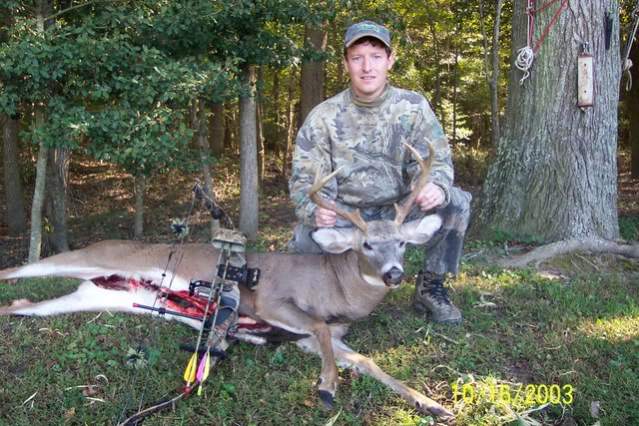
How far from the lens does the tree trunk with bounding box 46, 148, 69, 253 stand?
702 cm

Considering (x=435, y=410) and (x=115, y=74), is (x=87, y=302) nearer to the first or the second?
(x=115, y=74)

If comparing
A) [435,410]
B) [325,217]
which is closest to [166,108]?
[325,217]

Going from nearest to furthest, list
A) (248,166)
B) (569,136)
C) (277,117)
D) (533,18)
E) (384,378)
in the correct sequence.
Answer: (384,378)
(569,136)
(533,18)
(248,166)
(277,117)

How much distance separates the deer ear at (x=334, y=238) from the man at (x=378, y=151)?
351 mm

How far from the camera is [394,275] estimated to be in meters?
3.23

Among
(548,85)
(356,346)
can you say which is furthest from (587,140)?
(356,346)

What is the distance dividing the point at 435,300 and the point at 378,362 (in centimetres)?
67

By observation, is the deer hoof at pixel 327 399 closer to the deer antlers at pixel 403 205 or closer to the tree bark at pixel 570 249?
the deer antlers at pixel 403 205

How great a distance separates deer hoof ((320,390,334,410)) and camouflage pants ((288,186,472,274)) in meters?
0.98

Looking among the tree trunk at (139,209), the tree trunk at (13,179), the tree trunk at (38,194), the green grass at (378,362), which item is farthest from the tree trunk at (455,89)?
the green grass at (378,362)

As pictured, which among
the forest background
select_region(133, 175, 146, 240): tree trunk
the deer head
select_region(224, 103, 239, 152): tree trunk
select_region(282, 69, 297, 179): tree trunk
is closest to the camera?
the deer head

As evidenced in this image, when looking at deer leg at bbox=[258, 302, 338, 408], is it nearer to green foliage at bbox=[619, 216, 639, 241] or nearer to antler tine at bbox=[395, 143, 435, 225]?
antler tine at bbox=[395, 143, 435, 225]

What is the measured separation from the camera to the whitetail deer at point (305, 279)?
10.8ft
